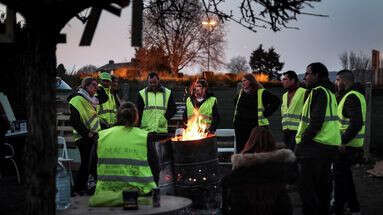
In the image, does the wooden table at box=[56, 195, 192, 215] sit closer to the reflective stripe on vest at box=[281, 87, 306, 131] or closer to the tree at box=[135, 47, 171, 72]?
the reflective stripe on vest at box=[281, 87, 306, 131]

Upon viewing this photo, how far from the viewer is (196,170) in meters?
9.12

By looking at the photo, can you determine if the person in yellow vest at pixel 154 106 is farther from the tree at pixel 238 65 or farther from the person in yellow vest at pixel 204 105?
the tree at pixel 238 65

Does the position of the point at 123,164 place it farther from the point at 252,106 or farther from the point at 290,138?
the point at 290,138

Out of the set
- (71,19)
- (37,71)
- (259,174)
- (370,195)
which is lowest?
(370,195)

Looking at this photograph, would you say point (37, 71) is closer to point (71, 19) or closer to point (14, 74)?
point (71, 19)

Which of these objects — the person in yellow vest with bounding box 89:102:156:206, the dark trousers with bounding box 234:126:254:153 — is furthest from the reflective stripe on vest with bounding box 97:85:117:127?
the person in yellow vest with bounding box 89:102:156:206

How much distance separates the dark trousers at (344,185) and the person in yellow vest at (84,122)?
3.93 meters

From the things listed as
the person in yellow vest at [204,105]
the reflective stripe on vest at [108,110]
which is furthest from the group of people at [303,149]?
the reflective stripe on vest at [108,110]

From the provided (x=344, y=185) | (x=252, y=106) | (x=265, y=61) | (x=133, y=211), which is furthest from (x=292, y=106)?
(x=265, y=61)

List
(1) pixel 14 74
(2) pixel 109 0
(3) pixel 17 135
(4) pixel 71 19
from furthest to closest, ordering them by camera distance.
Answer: (1) pixel 14 74 < (3) pixel 17 135 < (4) pixel 71 19 < (2) pixel 109 0

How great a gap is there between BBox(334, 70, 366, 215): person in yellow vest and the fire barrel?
181 centimetres

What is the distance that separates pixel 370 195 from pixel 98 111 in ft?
17.1

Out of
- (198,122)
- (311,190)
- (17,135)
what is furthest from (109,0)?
(17,135)

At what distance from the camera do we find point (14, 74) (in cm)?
1490
